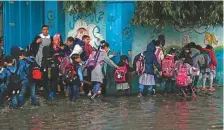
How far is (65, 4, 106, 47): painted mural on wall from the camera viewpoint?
14711 millimetres

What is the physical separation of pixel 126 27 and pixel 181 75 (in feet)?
6.64

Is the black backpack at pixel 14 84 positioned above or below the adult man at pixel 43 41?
below

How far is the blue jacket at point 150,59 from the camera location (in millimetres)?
13789

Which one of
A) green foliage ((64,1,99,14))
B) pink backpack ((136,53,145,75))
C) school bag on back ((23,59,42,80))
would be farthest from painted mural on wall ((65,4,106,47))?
school bag on back ((23,59,42,80))

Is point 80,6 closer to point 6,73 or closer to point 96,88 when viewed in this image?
point 96,88

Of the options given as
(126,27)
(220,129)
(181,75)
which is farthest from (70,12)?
(220,129)

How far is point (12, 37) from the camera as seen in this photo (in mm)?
15648

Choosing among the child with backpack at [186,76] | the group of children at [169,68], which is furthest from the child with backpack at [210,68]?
the child with backpack at [186,76]

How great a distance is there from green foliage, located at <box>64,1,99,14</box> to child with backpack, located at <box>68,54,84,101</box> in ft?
5.84

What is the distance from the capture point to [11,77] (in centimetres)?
1166

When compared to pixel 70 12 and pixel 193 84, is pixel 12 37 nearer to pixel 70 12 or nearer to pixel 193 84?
pixel 70 12

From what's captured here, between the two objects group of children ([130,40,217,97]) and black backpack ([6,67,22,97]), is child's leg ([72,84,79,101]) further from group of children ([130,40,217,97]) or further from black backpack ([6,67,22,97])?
group of children ([130,40,217,97])

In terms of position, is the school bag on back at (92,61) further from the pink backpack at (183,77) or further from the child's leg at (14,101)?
the child's leg at (14,101)

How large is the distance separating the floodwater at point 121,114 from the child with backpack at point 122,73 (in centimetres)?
33
